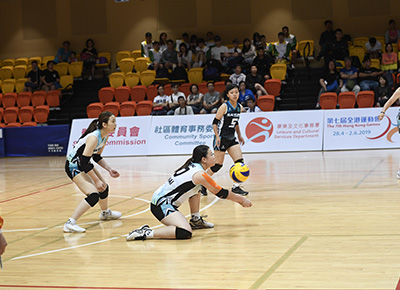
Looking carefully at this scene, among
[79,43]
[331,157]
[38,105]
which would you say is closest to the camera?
[331,157]

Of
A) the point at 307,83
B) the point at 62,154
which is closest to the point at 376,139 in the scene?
the point at 307,83

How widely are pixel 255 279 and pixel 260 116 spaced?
1244cm

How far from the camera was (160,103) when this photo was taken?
63.3 ft

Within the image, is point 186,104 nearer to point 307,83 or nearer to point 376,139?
point 307,83

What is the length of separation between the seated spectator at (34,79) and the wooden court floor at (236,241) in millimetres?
11519

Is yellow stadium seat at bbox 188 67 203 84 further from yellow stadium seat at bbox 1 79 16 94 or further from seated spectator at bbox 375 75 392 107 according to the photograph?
yellow stadium seat at bbox 1 79 16 94

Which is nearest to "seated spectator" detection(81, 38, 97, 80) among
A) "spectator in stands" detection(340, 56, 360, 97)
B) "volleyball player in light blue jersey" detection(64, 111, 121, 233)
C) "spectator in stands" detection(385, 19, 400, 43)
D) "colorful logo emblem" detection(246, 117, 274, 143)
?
"colorful logo emblem" detection(246, 117, 274, 143)

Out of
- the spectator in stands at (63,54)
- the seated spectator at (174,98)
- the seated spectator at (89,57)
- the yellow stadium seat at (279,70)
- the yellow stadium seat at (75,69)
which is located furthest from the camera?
the spectator in stands at (63,54)

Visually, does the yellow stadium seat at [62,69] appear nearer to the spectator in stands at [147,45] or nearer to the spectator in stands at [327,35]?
the spectator in stands at [147,45]

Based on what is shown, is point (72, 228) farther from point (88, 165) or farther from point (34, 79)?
point (34, 79)

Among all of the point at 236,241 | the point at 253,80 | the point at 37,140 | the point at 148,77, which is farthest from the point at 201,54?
the point at 236,241

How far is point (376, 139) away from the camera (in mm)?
16328

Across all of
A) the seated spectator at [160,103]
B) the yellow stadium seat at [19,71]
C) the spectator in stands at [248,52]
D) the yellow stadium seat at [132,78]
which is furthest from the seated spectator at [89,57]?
the spectator in stands at [248,52]

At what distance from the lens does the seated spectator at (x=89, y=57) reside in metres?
23.8
